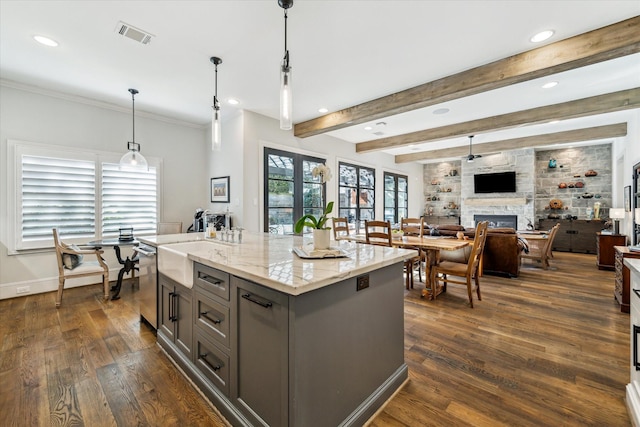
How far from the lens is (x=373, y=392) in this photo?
5.45 ft

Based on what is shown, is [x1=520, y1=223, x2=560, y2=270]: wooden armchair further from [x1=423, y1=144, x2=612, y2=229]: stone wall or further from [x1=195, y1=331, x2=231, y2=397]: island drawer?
[x1=195, y1=331, x2=231, y2=397]: island drawer

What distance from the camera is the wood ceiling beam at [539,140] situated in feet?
18.3

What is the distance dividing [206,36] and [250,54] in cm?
46

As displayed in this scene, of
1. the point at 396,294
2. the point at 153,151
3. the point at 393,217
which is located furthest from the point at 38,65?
the point at 393,217

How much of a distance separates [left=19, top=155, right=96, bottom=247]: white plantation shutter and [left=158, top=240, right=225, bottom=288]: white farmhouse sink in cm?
290

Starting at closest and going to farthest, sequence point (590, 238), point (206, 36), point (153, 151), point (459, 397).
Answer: point (459, 397)
point (206, 36)
point (153, 151)
point (590, 238)

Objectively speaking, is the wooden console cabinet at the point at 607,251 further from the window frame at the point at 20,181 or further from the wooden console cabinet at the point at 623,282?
the window frame at the point at 20,181

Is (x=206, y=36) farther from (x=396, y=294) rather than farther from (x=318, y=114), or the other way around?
(x=396, y=294)

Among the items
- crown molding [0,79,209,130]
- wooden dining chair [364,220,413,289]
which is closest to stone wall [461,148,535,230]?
wooden dining chair [364,220,413,289]

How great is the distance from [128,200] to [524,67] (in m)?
5.79

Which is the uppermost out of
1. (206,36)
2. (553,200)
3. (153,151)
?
(206,36)

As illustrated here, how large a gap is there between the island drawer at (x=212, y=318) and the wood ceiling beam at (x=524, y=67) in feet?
11.4

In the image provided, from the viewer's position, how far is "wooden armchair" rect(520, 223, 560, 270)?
5.18 meters

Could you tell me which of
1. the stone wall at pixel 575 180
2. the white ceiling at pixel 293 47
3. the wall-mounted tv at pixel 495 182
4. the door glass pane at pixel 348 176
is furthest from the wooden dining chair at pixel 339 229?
the stone wall at pixel 575 180
